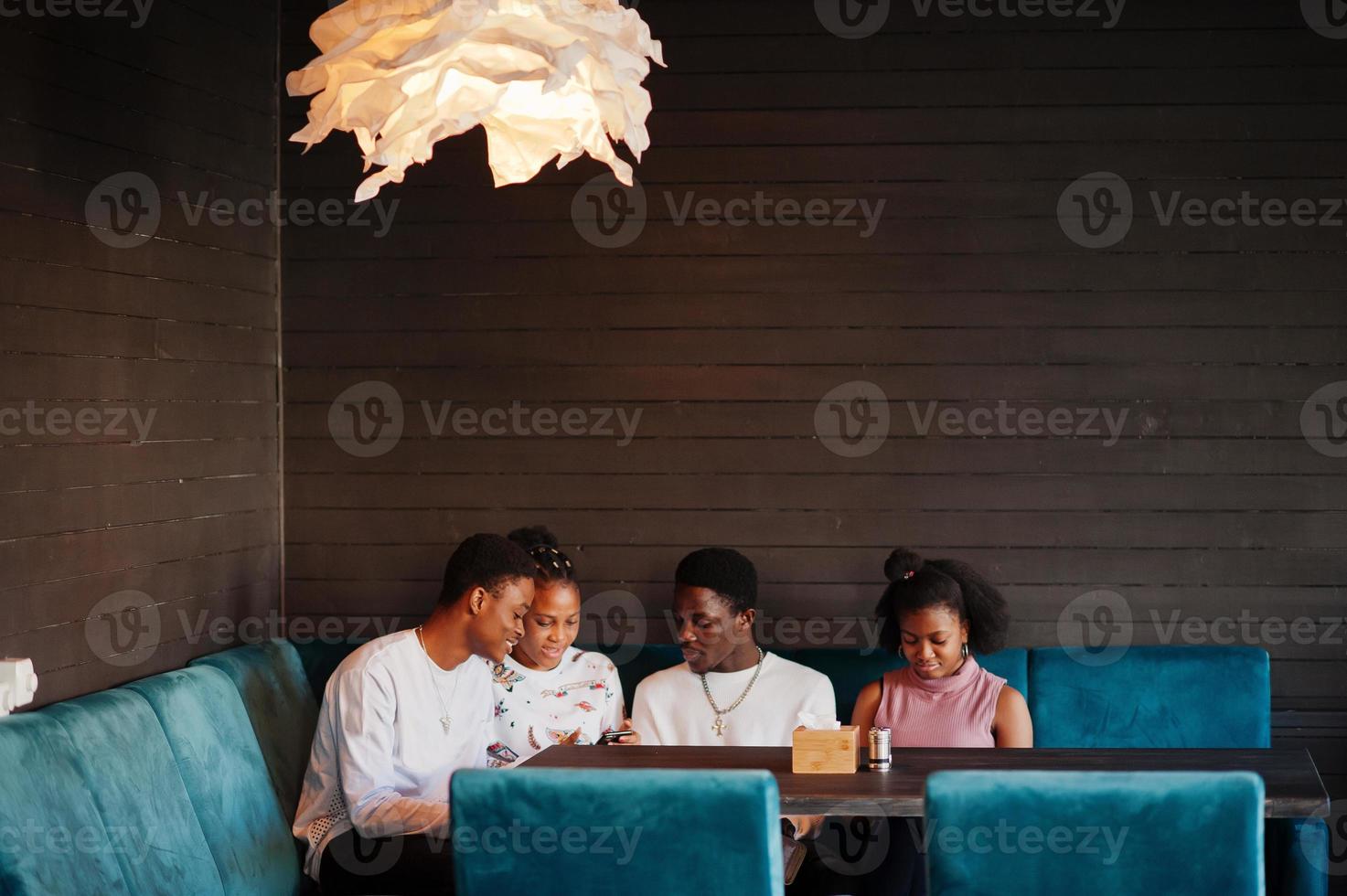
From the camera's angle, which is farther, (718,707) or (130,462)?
(718,707)

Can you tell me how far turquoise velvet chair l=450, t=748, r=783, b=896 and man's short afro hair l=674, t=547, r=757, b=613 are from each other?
4.46ft

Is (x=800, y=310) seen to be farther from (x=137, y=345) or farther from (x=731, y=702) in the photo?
(x=137, y=345)

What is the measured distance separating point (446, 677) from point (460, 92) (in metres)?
1.52

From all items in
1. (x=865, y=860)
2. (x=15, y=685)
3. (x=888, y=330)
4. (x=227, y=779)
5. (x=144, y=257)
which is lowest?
(x=865, y=860)

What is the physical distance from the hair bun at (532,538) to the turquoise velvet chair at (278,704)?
0.69 metres

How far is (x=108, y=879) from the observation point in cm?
246

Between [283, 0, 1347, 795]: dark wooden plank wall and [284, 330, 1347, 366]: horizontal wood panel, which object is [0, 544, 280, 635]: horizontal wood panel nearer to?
[283, 0, 1347, 795]: dark wooden plank wall

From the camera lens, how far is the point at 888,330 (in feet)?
12.4

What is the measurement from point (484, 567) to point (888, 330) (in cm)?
140

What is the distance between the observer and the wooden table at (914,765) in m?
2.34

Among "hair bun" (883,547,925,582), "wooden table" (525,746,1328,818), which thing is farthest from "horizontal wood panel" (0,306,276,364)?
"hair bun" (883,547,925,582)

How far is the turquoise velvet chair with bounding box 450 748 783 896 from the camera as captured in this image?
74.0 inches

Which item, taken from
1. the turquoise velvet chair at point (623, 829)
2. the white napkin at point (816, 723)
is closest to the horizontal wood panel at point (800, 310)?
the white napkin at point (816, 723)

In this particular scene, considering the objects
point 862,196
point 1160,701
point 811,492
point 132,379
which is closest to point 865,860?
point 1160,701
